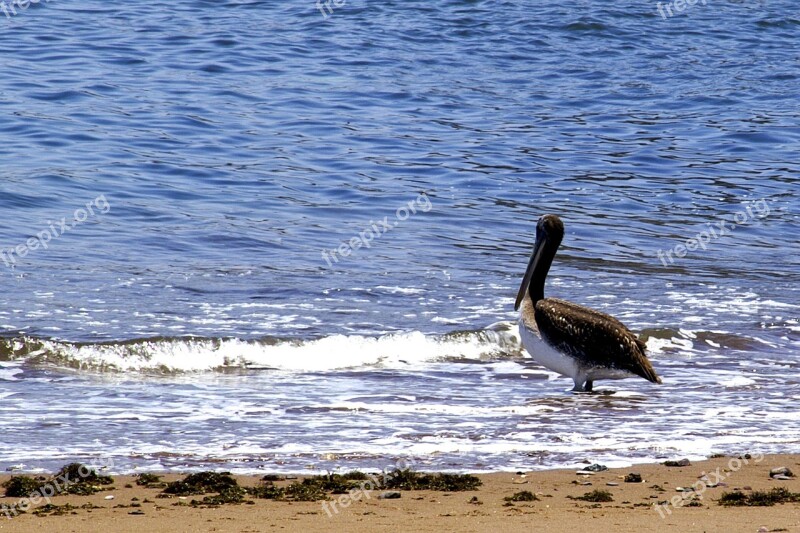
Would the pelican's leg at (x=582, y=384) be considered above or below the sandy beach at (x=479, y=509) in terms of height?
below

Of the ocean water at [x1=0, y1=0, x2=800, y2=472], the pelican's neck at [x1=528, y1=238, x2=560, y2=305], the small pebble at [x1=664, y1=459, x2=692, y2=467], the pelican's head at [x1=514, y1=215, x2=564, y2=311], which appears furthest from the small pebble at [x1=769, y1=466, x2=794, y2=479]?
the pelican's head at [x1=514, y1=215, x2=564, y2=311]

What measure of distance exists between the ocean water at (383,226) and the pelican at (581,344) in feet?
0.81

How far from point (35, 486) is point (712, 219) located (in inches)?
460

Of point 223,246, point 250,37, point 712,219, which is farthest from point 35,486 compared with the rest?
point 250,37

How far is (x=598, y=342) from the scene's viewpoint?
9297 millimetres

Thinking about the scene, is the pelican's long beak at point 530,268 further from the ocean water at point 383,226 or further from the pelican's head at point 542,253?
the ocean water at point 383,226

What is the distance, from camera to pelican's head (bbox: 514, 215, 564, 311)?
1055cm

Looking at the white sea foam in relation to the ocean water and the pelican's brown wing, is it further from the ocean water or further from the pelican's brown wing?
the pelican's brown wing

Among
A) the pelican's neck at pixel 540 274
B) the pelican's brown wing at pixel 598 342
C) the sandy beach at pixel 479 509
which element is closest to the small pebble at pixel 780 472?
the sandy beach at pixel 479 509

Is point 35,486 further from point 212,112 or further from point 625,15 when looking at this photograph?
point 625,15

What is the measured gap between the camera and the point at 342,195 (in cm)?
1634

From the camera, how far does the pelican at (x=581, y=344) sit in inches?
364

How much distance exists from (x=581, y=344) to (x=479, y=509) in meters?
3.52

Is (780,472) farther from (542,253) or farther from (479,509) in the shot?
(542,253)
